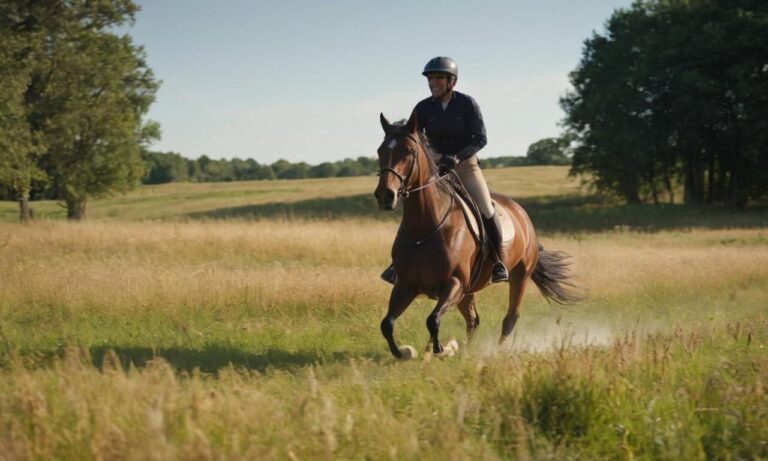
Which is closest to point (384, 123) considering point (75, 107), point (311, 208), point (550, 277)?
point (550, 277)

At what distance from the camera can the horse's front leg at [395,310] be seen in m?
7.06

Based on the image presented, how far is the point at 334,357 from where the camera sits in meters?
7.88

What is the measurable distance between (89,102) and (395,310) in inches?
1068

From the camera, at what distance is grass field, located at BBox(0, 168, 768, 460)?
394cm

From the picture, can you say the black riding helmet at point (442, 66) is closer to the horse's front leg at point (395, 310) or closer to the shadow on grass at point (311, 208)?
the horse's front leg at point (395, 310)

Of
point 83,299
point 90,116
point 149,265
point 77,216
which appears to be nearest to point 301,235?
point 149,265

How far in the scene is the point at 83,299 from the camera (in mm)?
9773

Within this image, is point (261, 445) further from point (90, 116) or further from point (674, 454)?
point (90, 116)

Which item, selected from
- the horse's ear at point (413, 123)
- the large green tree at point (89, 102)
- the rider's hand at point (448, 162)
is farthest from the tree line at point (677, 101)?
the horse's ear at point (413, 123)

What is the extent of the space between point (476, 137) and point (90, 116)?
26.4 meters

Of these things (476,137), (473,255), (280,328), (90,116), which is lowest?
(280,328)

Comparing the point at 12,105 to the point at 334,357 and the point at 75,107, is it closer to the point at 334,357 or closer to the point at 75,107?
the point at 75,107

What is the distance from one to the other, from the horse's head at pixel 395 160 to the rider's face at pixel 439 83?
78cm

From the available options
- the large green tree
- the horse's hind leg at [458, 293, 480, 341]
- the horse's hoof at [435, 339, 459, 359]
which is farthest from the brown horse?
the large green tree
